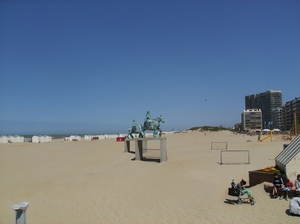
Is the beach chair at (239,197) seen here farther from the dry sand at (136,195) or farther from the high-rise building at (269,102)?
the high-rise building at (269,102)

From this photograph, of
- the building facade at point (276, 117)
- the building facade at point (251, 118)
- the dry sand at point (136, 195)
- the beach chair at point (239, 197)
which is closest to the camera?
the dry sand at point (136, 195)

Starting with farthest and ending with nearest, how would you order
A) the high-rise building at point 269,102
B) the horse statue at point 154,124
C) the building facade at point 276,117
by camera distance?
the high-rise building at point 269,102
the building facade at point 276,117
the horse statue at point 154,124

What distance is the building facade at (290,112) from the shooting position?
11112 centimetres

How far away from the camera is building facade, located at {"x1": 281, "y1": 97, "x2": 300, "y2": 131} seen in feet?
365

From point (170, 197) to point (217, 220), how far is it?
3.33m

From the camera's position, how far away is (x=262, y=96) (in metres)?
184

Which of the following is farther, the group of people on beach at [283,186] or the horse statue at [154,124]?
the horse statue at [154,124]

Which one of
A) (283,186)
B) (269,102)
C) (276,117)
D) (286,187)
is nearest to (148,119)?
(283,186)

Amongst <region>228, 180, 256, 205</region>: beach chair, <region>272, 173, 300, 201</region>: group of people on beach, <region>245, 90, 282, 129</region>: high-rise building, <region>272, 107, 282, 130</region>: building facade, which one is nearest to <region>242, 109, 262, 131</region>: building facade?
<region>272, 107, 282, 130</region>: building facade

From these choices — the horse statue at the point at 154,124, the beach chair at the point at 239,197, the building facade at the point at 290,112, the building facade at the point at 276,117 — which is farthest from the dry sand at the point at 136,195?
the building facade at the point at 276,117

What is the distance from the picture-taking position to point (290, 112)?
389 ft

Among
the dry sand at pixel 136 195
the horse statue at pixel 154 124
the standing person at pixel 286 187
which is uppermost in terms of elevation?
the horse statue at pixel 154 124

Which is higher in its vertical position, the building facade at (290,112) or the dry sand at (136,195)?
the building facade at (290,112)

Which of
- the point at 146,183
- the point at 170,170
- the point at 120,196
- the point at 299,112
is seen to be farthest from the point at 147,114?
the point at 299,112
